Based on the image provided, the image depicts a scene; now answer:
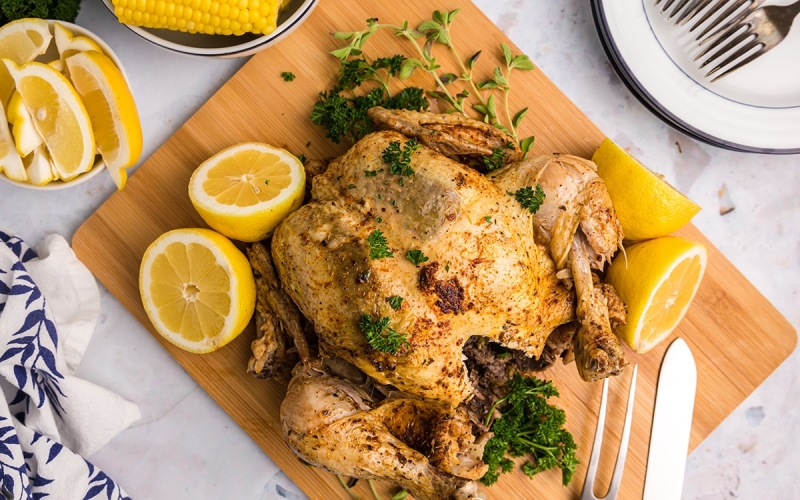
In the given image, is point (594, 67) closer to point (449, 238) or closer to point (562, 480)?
point (449, 238)

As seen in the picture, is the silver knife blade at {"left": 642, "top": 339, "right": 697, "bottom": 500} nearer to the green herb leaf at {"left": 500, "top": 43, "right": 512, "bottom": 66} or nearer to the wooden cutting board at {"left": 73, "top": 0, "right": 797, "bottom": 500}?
the wooden cutting board at {"left": 73, "top": 0, "right": 797, "bottom": 500}

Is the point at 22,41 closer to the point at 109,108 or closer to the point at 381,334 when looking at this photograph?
the point at 109,108

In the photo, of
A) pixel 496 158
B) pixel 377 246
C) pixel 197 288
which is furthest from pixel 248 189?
pixel 496 158

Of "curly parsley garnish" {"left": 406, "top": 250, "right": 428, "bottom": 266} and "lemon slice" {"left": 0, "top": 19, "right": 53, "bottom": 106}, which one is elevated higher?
"curly parsley garnish" {"left": 406, "top": 250, "right": 428, "bottom": 266}

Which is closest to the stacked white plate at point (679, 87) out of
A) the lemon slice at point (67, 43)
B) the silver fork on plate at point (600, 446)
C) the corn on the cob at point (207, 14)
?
the silver fork on plate at point (600, 446)

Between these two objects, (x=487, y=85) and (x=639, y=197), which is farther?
(x=487, y=85)

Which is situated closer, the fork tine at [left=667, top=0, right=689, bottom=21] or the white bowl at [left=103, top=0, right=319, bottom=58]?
the white bowl at [left=103, top=0, right=319, bottom=58]

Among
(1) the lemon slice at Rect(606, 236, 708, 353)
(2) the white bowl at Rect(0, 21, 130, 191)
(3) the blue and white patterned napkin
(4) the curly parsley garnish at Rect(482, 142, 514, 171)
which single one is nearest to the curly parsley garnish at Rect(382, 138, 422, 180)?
(4) the curly parsley garnish at Rect(482, 142, 514, 171)
